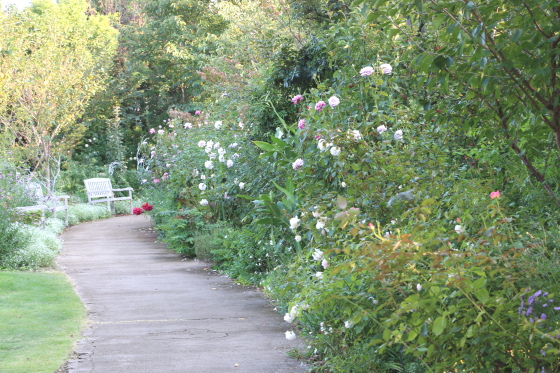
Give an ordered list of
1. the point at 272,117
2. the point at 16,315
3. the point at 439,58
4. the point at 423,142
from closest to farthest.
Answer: the point at 439,58 < the point at 423,142 < the point at 16,315 < the point at 272,117

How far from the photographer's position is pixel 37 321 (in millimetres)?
5496

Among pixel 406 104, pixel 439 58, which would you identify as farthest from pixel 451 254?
pixel 406 104

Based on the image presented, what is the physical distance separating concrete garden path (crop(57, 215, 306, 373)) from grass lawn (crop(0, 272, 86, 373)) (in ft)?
0.48

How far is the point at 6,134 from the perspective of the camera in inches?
601

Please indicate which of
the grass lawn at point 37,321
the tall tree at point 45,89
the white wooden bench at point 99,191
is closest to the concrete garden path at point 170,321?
the grass lawn at point 37,321

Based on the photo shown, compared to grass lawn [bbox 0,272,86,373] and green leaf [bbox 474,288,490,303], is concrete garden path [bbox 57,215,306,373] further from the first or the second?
green leaf [bbox 474,288,490,303]

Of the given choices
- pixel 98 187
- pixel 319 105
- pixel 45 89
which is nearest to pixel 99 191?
pixel 98 187

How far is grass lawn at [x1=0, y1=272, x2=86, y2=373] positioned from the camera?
14.2 ft

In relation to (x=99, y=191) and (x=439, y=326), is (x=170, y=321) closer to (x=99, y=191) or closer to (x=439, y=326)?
(x=439, y=326)

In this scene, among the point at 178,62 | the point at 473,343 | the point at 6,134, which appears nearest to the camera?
the point at 473,343

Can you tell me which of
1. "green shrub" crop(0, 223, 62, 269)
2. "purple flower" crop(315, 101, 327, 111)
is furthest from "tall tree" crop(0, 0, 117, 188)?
"purple flower" crop(315, 101, 327, 111)

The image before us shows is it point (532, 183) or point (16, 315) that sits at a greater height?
point (532, 183)

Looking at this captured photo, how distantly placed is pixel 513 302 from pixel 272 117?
6.44 metres

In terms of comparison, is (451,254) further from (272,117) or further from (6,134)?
(6,134)
